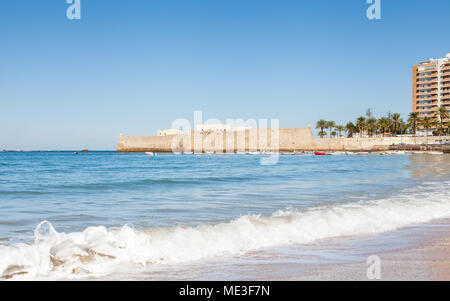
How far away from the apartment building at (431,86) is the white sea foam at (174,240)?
373 ft

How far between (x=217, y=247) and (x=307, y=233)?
170 centimetres

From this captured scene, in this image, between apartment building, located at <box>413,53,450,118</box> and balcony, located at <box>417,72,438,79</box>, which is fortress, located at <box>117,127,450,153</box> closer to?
apartment building, located at <box>413,53,450,118</box>

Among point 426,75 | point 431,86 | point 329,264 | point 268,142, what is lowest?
point 329,264

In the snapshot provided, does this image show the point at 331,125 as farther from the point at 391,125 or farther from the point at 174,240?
the point at 174,240

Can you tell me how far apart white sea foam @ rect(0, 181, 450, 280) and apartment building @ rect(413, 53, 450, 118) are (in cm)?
11365

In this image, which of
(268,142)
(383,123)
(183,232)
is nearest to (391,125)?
(383,123)

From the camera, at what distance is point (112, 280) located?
410cm

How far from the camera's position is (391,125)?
372 ft

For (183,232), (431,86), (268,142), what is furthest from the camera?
(431,86)

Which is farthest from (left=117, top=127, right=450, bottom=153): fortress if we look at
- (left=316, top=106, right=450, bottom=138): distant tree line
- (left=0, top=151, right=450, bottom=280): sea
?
(left=0, top=151, right=450, bottom=280): sea

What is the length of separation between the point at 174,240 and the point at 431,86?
397 feet

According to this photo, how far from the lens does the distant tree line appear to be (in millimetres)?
99250

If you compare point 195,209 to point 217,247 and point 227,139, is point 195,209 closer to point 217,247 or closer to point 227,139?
point 217,247
